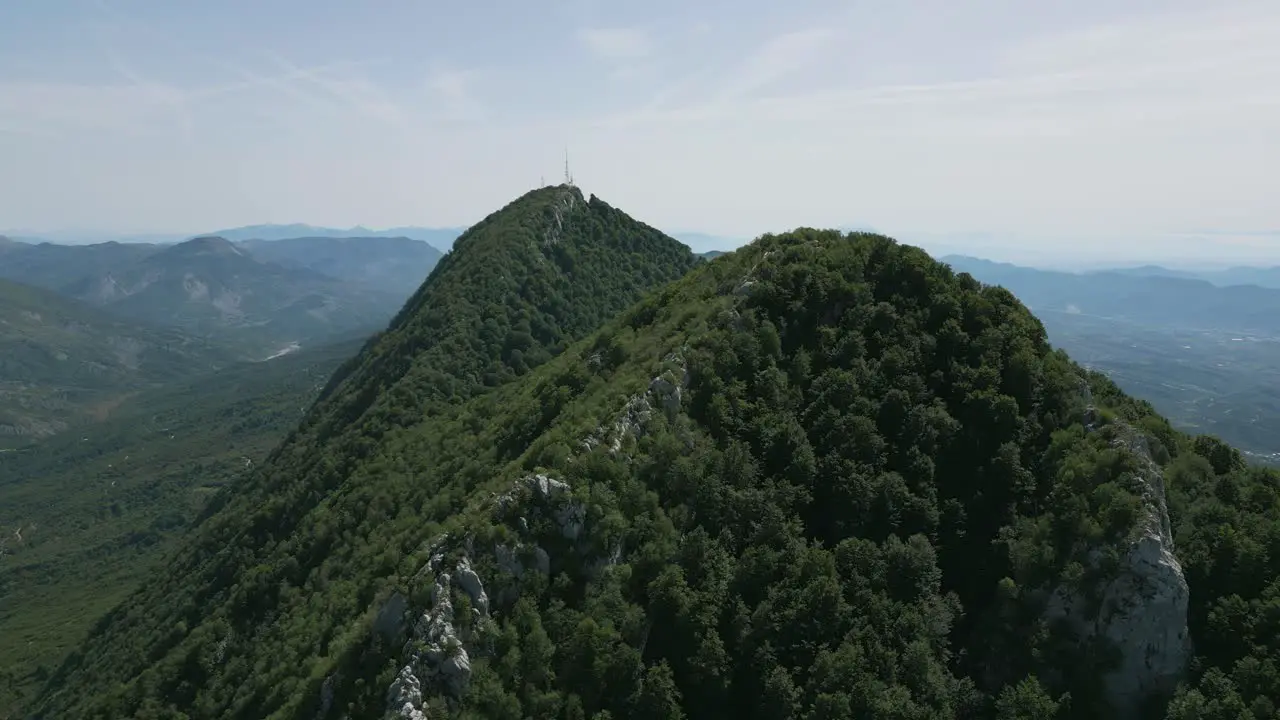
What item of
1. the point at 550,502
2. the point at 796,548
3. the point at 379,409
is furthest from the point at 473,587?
the point at 379,409

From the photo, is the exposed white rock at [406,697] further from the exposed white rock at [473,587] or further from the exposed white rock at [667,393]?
the exposed white rock at [667,393]

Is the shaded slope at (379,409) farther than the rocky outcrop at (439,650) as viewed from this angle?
Yes

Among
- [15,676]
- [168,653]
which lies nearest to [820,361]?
[168,653]

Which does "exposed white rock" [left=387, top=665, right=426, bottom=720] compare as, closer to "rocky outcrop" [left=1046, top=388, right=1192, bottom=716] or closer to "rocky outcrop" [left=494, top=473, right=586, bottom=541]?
"rocky outcrop" [left=494, top=473, right=586, bottom=541]

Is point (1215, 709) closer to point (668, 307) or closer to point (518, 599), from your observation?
point (518, 599)

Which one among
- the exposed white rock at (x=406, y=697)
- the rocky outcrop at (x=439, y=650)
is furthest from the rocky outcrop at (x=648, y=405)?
the exposed white rock at (x=406, y=697)

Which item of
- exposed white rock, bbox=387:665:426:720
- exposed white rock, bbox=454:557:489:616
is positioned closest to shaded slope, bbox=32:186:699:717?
exposed white rock, bbox=387:665:426:720

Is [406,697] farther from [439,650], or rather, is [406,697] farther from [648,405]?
[648,405]
